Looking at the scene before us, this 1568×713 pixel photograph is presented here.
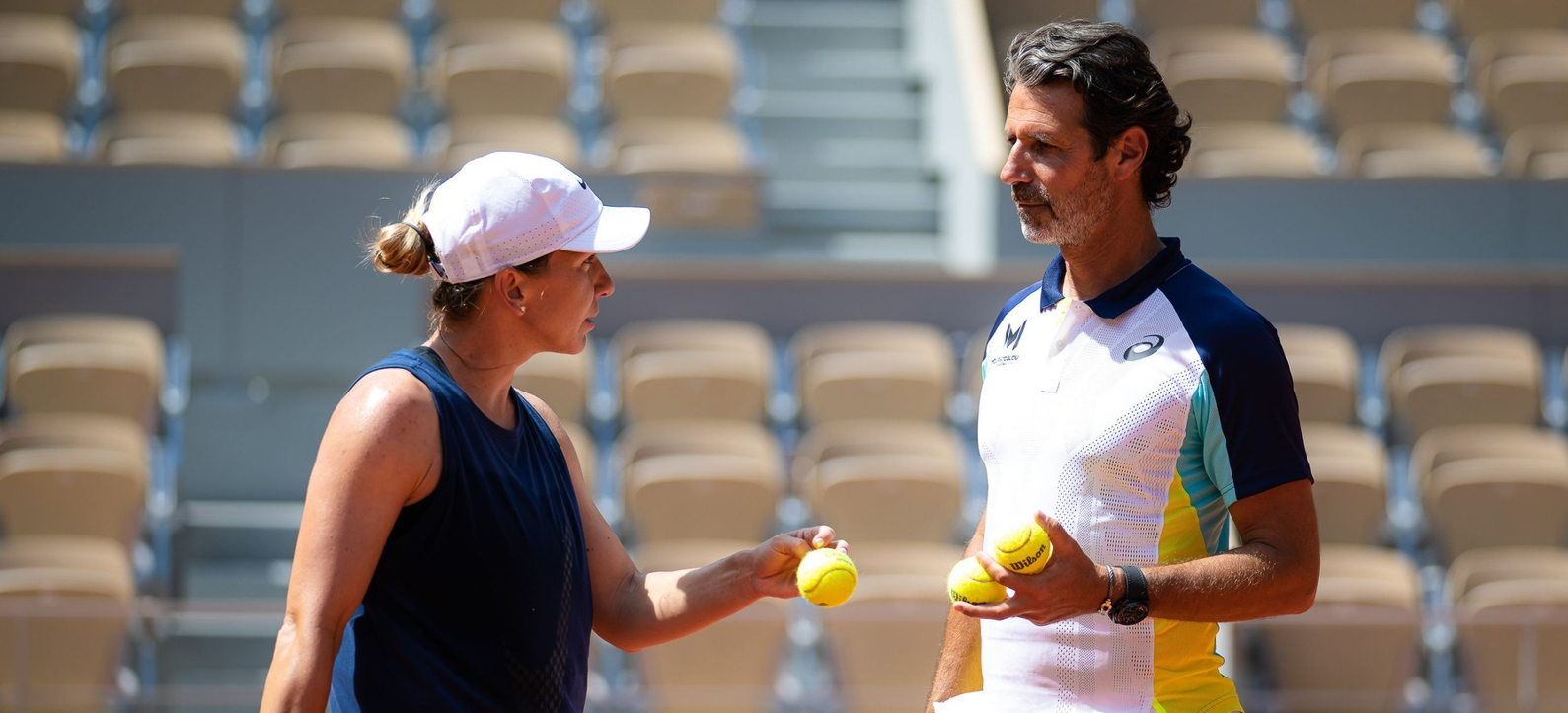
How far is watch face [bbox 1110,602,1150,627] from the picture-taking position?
2.03 metres

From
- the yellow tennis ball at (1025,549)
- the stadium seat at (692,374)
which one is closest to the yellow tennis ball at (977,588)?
the yellow tennis ball at (1025,549)

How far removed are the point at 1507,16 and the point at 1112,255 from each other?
802cm

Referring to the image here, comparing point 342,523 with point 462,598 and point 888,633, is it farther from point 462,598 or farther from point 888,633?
point 888,633

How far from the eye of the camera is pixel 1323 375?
6.79m

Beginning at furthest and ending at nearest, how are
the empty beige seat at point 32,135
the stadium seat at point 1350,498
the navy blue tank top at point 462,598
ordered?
the empty beige seat at point 32,135
the stadium seat at point 1350,498
the navy blue tank top at point 462,598

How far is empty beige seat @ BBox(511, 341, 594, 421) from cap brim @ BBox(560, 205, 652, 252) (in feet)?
14.2

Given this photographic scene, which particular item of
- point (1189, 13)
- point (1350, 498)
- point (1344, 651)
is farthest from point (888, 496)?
point (1189, 13)

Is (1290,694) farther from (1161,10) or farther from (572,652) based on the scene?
(1161,10)

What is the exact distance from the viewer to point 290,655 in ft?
6.34

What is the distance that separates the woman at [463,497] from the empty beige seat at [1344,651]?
3483 mm

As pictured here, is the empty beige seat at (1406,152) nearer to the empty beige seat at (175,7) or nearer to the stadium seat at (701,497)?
the stadium seat at (701,497)

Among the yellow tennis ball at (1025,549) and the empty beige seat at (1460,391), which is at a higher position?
the yellow tennis ball at (1025,549)

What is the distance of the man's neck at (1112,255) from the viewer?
2.32m

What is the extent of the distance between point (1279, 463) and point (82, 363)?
5662mm
